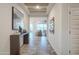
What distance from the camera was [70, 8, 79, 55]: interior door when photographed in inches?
164

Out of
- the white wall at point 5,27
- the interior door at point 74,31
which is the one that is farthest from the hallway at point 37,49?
the interior door at point 74,31

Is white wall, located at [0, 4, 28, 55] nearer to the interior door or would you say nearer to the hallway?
the hallway

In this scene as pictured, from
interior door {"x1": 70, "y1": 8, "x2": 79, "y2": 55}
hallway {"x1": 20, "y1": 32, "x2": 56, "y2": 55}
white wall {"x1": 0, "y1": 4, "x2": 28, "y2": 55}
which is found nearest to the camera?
interior door {"x1": 70, "y1": 8, "x2": 79, "y2": 55}

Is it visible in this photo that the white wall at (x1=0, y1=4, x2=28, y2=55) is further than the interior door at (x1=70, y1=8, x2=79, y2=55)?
Yes

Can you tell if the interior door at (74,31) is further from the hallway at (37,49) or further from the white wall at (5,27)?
the white wall at (5,27)

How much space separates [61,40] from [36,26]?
997cm

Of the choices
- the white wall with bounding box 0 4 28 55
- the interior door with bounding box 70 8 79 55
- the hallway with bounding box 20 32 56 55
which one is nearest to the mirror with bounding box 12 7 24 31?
the white wall with bounding box 0 4 28 55

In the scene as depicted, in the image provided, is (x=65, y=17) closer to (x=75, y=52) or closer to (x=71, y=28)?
(x=71, y=28)

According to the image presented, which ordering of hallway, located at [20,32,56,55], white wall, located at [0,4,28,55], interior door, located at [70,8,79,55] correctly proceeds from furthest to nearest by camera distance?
hallway, located at [20,32,56,55], white wall, located at [0,4,28,55], interior door, located at [70,8,79,55]

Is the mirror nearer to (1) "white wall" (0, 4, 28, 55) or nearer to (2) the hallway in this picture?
(1) "white wall" (0, 4, 28, 55)

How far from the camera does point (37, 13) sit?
1148cm

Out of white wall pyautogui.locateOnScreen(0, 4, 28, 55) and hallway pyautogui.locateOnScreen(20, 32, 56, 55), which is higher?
white wall pyautogui.locateOnScreen(0, 4, 28, 55)

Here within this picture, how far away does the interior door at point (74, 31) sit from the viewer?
4168 mm

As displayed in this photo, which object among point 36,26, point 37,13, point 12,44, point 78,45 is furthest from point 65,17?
point 36,26
